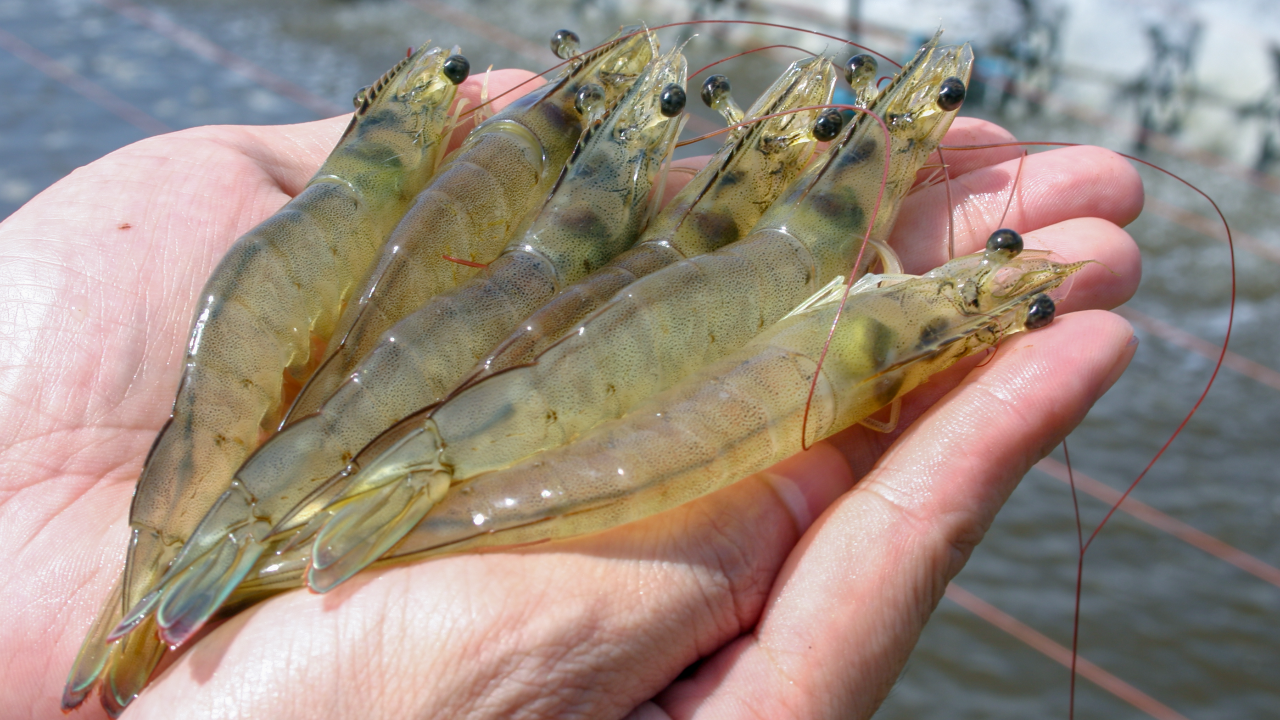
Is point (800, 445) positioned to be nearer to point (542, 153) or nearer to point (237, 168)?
point (542, 153)

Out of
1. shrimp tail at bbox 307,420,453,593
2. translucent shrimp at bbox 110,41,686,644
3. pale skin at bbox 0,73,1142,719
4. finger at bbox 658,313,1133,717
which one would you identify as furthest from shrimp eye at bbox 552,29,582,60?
finger at bbox 658,313,1133,717

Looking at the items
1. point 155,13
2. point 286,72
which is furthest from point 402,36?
point 155,13

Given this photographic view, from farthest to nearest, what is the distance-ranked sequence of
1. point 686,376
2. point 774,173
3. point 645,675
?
point 774,173, point 686,376, point 645,675

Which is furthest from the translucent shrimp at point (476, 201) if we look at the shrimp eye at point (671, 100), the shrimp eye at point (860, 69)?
the shrimp eye at point (860, 69)

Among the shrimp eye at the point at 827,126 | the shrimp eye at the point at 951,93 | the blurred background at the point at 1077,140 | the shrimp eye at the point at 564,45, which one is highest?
the shrimp eye at the point at 564,45

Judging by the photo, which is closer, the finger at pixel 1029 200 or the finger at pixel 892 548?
the finger at pixel 892 548

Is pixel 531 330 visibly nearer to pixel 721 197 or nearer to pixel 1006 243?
pixel 721 197

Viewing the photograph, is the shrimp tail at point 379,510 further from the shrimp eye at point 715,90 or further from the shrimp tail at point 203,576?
the shrimp eye at point 715,90
